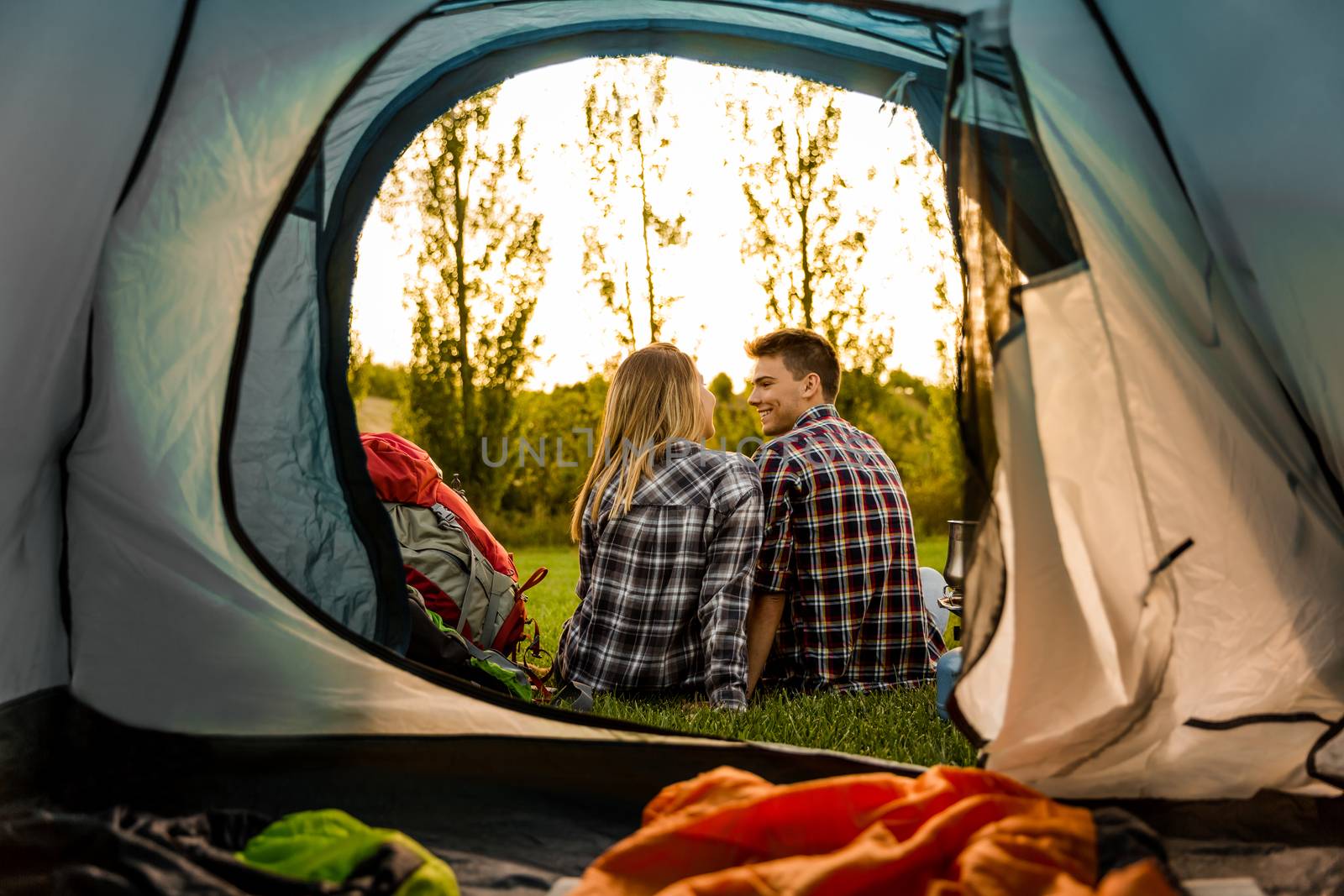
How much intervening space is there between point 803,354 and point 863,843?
197cm

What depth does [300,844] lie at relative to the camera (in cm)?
143

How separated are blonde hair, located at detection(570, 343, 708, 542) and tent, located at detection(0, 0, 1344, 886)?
0.64m

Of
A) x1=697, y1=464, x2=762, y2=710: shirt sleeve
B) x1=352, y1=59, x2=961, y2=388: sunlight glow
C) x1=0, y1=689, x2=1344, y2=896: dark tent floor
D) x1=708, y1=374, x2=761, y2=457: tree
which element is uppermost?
x1=352, y1=59, x2=961, y2=388: sunlight glow

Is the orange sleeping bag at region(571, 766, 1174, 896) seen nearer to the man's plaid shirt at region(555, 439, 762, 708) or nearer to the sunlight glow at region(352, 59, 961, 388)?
the man's plaid shirt at region(555, 439, 762, 708)

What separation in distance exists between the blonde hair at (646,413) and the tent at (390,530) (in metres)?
0.64

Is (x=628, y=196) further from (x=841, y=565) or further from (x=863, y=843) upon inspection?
(x=863, y=843)

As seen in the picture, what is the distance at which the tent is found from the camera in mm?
1620

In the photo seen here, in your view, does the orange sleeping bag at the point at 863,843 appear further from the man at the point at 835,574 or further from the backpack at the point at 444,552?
the backpack at the point at 444,552

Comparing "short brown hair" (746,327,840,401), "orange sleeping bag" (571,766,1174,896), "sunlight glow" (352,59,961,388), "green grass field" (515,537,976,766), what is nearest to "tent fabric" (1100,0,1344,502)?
"orange sleeping bag" (571,766,1174,896)

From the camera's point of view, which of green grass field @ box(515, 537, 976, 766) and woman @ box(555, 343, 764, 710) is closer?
green grass field @ box(515, 537, 976, 766)

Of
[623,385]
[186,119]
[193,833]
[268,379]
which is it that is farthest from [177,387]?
[623,385]

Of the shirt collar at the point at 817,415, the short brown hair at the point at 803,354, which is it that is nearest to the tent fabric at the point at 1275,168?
the shirt collar at the point at 817,415

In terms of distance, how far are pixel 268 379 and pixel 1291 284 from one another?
1.76 m

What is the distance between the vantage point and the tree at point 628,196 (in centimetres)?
907
